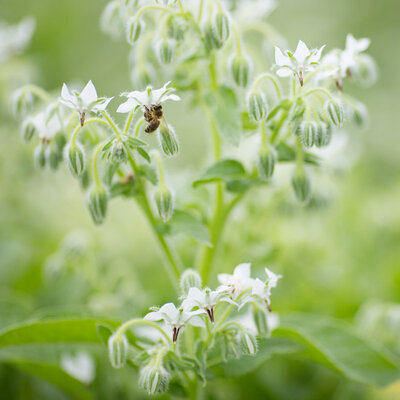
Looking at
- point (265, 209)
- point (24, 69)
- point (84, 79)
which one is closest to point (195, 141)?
point (84, 79)

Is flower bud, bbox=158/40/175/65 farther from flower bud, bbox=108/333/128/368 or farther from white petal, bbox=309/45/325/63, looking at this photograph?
flower bud, bbox=108/333/128/368

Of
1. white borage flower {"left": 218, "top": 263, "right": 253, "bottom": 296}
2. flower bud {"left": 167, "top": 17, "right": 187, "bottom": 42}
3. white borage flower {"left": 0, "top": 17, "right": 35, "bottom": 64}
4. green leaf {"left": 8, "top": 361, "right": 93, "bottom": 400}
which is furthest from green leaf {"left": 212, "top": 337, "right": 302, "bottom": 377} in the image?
white borage flower {"left": 0, "top": 17, "right": 35, "bottom": 64}

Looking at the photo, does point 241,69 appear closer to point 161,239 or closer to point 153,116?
point 153,116

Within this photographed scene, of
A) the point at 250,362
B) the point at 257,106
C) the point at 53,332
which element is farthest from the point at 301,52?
the point at 53,332

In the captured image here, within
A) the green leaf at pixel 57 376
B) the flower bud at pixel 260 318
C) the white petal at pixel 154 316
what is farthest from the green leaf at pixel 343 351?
the green leaf at pixel 57 376

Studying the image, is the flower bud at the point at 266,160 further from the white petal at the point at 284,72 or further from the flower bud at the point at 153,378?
the flower bud at the point at 153,378

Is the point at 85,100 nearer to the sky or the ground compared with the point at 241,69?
nearer to the ground

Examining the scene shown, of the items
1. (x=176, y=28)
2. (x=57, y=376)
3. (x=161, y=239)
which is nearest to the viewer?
(x=176, y=28)
